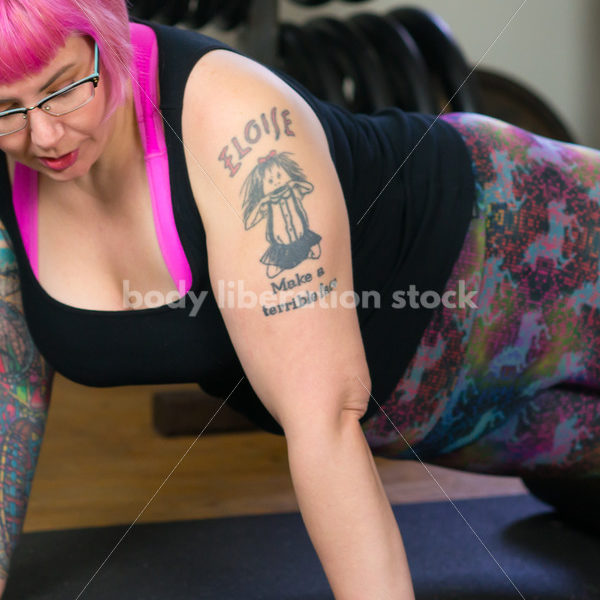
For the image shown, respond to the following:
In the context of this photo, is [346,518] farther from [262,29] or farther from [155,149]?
[262,29]

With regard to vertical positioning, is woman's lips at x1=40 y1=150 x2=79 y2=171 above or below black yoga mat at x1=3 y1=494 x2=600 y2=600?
above

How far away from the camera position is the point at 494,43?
106 inches

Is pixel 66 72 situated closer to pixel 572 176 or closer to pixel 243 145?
pixel 243 145

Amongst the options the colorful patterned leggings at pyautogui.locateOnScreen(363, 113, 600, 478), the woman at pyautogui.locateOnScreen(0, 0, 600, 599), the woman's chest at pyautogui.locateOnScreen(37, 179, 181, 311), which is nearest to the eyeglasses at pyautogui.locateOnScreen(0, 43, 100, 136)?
the woman at pyautogui.locateOnScreen(0, 0, 600, 599)

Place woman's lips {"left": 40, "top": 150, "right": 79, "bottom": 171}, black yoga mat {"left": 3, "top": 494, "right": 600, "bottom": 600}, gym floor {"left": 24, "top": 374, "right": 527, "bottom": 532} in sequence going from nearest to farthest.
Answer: woman's lips {"left": 40, "top": 150, "right": 79, "bottom": 171} < black yoga mat {"left": 3, "top": 494, "right": 600, "bottom": 600} < gym floor {"left": 24, "top": 374, "right": 527, "bottom": 532}

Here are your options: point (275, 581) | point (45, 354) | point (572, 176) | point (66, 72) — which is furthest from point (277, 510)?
point (66, 72)

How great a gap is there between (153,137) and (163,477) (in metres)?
0.90

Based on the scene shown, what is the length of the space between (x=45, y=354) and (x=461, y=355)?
0.46 m

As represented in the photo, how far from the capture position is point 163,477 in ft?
5.12

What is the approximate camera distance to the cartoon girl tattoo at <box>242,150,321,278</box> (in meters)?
0.74

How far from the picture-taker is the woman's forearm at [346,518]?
729 millimetres

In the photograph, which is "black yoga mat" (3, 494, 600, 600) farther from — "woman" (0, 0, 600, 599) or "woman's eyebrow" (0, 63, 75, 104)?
"woman's eyebrow" (0, 63, 75, 104)

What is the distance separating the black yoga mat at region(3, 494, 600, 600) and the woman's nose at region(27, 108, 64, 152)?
1.93ft

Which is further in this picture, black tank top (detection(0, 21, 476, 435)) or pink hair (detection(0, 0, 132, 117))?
black tank top (detection(0, 21, 476, 435))
